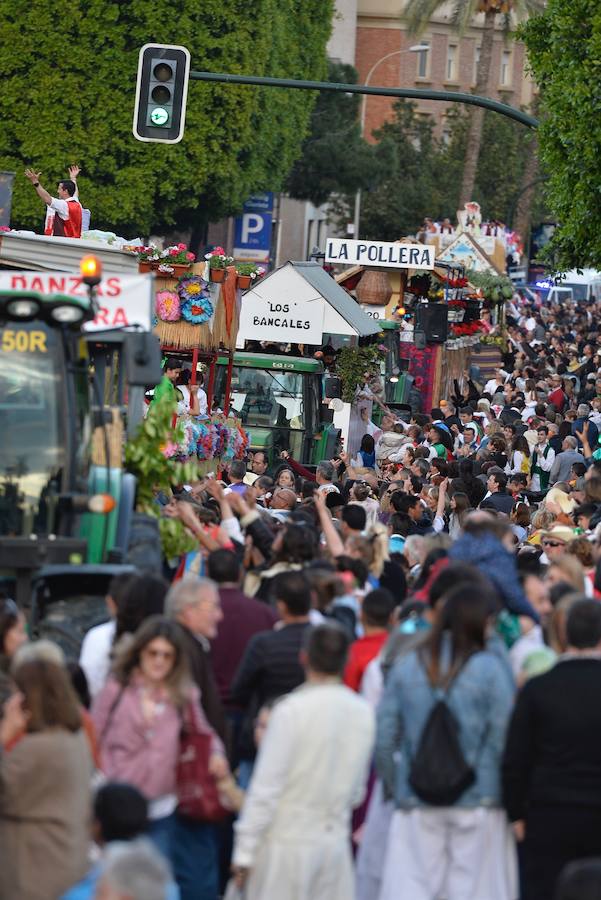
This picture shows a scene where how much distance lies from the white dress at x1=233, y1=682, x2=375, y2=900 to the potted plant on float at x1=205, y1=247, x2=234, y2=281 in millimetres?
13754

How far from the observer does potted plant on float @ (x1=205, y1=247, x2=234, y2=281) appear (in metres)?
20.9

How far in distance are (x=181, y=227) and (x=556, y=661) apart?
1827 inches

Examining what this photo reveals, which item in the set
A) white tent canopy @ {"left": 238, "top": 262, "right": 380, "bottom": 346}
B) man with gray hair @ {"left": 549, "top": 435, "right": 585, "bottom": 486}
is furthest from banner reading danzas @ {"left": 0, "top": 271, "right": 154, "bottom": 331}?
white tent canopy @ {"left": 238, "top": 262, "right": 380, "bottom": 346}

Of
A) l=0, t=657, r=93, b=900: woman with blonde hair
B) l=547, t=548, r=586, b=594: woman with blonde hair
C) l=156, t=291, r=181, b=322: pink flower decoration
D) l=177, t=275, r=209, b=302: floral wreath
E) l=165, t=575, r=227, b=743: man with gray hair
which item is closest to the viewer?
l=0, t=657, r=93, b=900: woman with blonde hair

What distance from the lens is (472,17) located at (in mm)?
61344

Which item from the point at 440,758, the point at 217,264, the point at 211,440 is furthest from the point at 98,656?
the point at 217,264

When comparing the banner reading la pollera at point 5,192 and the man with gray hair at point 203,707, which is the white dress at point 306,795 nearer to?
the man with gray hair at point 203,707

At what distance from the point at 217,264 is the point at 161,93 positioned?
87.2 inches

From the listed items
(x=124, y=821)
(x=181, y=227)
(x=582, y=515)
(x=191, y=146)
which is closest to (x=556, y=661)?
(x=124, y=821)

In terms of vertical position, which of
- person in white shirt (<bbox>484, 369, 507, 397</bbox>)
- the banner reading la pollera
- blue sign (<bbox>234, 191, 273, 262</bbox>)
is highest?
blue sign (<bbox>234, 191, 273, 262</bbox>)

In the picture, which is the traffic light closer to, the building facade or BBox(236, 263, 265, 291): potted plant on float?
BBox(236, 263, 265, 291): potted plant on float

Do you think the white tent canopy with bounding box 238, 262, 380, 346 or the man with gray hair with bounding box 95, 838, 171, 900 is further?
the white tent canopy with bounding box 238, 262, 380, 346

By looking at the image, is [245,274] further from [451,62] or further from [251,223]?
[451,62]

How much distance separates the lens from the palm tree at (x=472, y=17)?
60356mm
